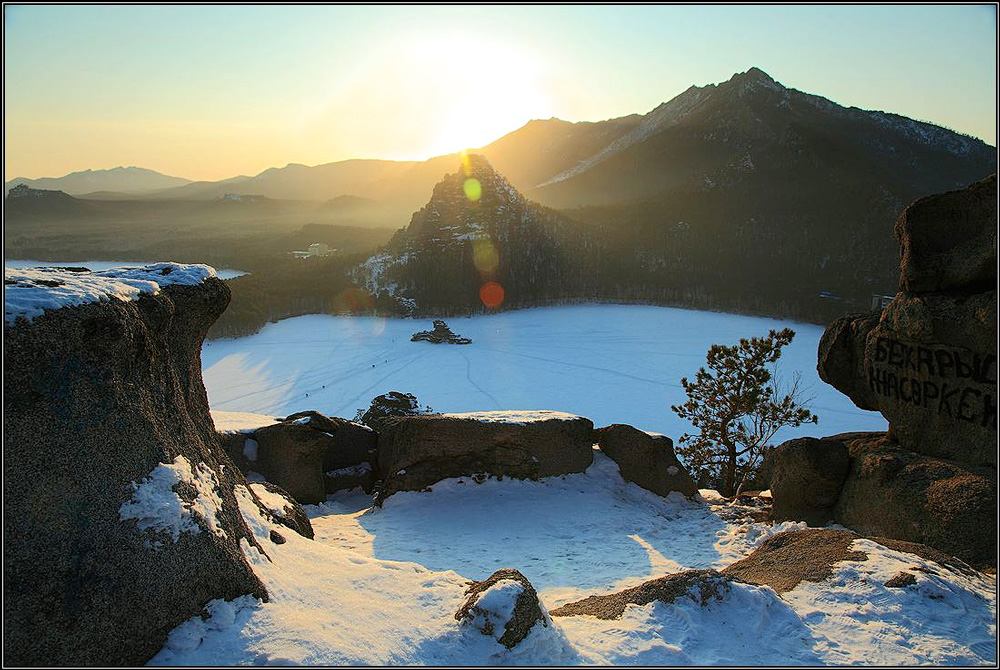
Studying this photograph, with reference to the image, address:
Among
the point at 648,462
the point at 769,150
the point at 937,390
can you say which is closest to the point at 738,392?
the point at 648,462

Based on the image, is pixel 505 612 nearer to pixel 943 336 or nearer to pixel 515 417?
pixel 943 336

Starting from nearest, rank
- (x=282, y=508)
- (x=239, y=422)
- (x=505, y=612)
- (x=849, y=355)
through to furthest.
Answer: (x=505, y=612)
(x=282, y=508)
(x=849, y=355)
(x=239, y=422)

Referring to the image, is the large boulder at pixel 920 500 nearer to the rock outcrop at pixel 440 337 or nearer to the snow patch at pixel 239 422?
the snow patch at pixel 239 422

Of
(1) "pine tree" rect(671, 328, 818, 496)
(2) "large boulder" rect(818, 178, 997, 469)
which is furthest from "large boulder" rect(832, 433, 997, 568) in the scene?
(1) "pine tree" rect(671, 328, 818, 496)

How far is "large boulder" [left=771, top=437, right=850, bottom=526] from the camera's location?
11.5 m

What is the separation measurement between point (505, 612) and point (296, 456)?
9.72 meters

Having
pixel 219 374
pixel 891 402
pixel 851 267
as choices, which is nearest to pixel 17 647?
pixel 891 402

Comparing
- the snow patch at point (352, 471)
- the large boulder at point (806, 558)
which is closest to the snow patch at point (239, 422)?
A: the snow patch at point (352, 471)

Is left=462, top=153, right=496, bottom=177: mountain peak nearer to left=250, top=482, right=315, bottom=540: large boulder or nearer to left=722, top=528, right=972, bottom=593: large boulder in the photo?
left=250, top=482, right=315, bottom=540: large boulder

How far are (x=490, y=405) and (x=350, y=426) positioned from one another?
24.6m

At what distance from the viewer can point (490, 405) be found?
134 feet

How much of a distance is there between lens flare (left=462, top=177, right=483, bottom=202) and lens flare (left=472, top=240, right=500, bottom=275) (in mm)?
8581

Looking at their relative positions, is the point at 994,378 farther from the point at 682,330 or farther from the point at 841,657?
the point at 682,330

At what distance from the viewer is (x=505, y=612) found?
597cm
